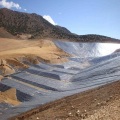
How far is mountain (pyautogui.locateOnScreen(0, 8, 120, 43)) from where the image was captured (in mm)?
53094

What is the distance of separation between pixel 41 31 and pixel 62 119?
51.0m

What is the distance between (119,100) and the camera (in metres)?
7.69

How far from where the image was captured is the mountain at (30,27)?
5309 cm

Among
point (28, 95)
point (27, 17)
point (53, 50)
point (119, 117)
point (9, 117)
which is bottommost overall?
point (119, 117)

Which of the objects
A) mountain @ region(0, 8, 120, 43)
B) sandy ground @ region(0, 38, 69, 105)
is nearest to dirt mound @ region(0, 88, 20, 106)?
sandy ground @ region(0, 38, 69, 105)

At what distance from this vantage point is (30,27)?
6131cm

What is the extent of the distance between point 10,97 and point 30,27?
47.1m

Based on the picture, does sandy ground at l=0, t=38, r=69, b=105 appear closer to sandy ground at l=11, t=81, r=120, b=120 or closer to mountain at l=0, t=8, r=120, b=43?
sandy ground at l=11, t=81, r=120, b=120

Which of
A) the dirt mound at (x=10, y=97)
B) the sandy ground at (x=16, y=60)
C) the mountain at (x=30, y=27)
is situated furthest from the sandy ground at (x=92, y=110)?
the mountain at (x=30, y=27)

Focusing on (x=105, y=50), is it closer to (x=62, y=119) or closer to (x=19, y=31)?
(x=19, y=31)

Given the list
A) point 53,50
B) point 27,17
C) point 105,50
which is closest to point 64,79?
point 53,50

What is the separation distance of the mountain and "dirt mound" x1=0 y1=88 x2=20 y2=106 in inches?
1421

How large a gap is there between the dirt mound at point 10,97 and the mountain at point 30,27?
36.1 m

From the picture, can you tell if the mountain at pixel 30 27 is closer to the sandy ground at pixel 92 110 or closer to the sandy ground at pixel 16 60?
the sandy ground at pixel 16 60
